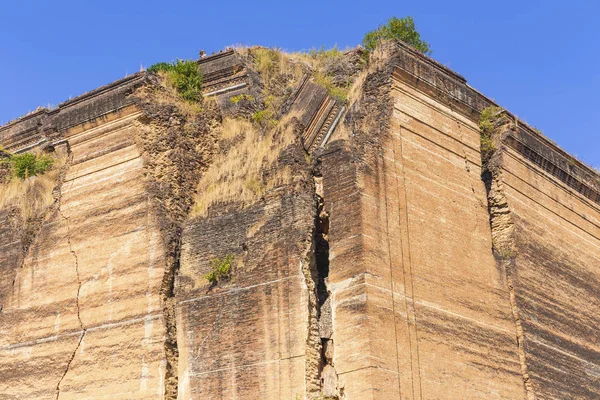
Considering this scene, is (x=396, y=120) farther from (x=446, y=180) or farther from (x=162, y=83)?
(x=162, y=83)

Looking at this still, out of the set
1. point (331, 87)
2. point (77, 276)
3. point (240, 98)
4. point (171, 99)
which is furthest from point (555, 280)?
point (77, 276)

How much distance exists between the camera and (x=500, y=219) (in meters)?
19.8

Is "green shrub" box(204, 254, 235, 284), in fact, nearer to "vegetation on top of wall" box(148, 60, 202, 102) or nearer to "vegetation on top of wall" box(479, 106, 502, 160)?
"vegetation on top of wall" box(148, 60, 202, 102)

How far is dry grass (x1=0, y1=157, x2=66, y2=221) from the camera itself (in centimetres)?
2052

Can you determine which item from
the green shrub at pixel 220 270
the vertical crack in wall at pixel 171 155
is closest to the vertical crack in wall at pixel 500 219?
the green shrub at pixel 220 270

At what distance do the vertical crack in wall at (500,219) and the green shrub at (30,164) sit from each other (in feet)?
28.2

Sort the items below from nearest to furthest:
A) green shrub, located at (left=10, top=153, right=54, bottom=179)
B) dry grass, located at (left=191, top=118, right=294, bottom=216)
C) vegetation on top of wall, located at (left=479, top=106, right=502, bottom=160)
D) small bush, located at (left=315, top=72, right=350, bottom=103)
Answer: dry grass, located at (left=191, top=118, right=294, bottom=216), small bush, located at (left=315, top=72, right=350, bottom=103), vegetation on top of wall, located at (left=479, top=106, right=502, bottom=160), green shrub, located at (left=10, top=153, right=54, bottom=179)

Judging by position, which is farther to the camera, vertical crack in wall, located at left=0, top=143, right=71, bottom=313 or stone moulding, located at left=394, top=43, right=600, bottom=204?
vertical crack in wall, located at left=0, top=143, right=71, bottom=313

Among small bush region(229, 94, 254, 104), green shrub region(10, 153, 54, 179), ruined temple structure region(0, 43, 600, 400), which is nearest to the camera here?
ruined temple structure region(0, 43, 600, 400)

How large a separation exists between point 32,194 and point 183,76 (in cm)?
376

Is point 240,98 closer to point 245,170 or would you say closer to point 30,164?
point 245,170

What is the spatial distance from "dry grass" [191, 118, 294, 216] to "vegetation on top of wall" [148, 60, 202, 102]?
1284 mm

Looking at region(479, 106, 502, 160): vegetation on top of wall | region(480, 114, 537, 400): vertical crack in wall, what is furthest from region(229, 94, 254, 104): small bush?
region(480, 114, 537, 400): vertical crack in wall

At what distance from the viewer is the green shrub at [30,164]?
2141 cm
